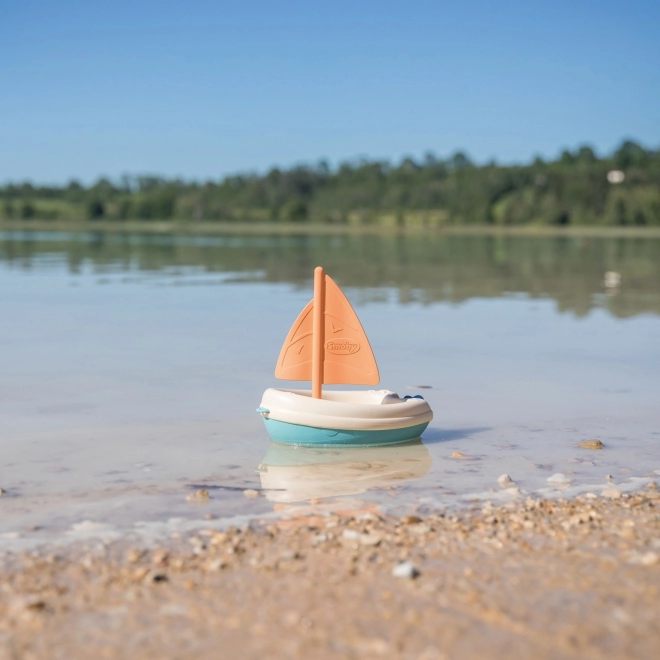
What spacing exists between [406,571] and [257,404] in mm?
5566

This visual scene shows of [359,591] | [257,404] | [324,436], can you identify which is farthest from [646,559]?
[257,404]

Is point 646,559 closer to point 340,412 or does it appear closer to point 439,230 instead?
point 340,412

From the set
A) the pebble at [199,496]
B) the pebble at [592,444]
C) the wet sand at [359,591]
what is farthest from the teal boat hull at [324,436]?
the wet sand at [359,591]

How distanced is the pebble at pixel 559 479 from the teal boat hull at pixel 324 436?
156 centimetres

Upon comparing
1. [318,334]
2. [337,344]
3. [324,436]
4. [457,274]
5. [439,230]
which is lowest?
[324,436]

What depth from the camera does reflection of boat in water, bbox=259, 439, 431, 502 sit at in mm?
7621

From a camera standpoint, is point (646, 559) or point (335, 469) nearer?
point (646, 559)

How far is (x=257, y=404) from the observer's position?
433 inches

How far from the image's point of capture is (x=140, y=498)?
7.28 metres

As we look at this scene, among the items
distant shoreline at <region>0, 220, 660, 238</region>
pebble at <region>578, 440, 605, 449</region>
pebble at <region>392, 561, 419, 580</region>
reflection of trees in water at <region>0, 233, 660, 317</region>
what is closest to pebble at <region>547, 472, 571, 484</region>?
pebble at <region>578, 440, 605, 449</region>

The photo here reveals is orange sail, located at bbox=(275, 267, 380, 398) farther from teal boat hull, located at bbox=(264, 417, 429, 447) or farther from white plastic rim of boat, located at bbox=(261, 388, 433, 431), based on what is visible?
teal boat hull, located at bbox=(264, 417, 429, 447)

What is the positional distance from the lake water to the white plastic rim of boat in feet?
0.94

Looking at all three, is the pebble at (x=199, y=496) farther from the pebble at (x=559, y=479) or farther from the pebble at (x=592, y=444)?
the pebble at (x=592, y=444)

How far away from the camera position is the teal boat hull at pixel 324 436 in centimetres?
869
